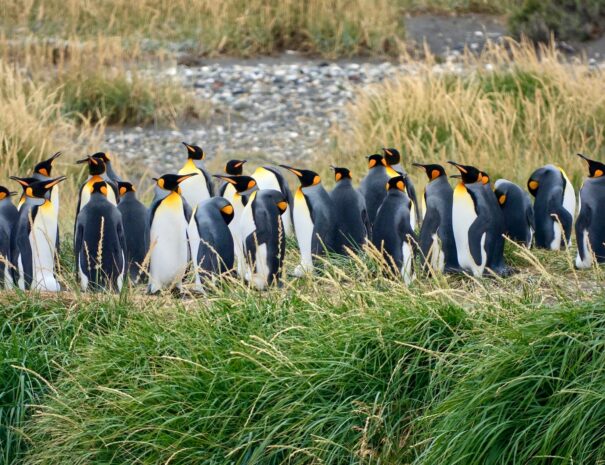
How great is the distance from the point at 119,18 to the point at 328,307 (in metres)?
14.1

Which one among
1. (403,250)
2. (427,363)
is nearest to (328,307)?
(427,363)

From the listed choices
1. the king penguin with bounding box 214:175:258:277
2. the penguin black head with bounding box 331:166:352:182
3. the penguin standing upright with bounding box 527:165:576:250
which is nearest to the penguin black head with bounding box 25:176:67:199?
the king penguin with bounding box 214:175:258:277

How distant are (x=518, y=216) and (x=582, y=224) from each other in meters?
0.69

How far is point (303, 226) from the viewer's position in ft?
26.0

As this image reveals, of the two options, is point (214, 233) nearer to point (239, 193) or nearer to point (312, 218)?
point (312, 218)

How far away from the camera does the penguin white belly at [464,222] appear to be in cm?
764

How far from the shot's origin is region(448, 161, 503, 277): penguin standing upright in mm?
7523

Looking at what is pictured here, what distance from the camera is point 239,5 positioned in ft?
61.9

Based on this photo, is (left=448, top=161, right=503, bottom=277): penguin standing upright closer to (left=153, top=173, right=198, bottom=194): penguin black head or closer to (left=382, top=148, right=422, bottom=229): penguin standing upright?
(left=382, top=148, right=422, bottom=229): penguin standing upright

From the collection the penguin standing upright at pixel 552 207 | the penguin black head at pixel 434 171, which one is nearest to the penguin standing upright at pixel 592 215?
the penguin standing upright at pixel 552 207

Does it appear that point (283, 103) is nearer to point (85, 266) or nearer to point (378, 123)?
point (378, 123)

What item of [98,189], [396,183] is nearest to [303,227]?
[396,183]

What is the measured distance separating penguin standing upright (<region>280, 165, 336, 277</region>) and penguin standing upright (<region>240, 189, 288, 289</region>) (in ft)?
0.77

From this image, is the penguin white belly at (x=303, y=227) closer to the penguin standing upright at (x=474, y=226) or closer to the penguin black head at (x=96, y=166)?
the penguin standing upright at (x=474, y=226)
